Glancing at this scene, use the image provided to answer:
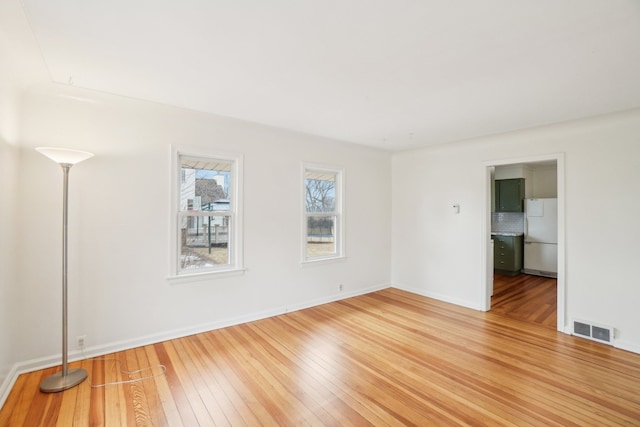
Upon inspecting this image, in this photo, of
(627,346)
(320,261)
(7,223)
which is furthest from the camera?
(320,261)

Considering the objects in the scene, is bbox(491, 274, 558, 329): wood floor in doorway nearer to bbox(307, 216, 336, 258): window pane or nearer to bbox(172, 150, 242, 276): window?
bbox(307, 216, 336, 258): window pane

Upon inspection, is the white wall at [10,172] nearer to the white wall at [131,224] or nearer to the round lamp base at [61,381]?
the white wall at [131,224]

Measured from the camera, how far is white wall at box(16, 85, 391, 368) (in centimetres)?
267

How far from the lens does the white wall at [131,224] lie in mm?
2672

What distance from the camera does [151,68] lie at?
2.37 meters

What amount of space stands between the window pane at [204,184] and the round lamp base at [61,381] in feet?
5.84

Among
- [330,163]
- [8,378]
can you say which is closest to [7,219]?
[8,378]

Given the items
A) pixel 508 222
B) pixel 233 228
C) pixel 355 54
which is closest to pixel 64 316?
pixel 233 228

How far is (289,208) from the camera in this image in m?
4.23

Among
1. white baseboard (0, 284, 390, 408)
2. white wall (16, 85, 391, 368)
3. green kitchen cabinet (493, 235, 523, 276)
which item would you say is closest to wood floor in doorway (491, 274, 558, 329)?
green kitchen cabinet (493, 235, 523, 276)

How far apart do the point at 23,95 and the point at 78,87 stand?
0.42 metres

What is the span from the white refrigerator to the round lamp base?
8223mm

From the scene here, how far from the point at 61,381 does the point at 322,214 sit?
347 cm

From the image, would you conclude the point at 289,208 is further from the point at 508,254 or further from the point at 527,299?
the point at 508,254
